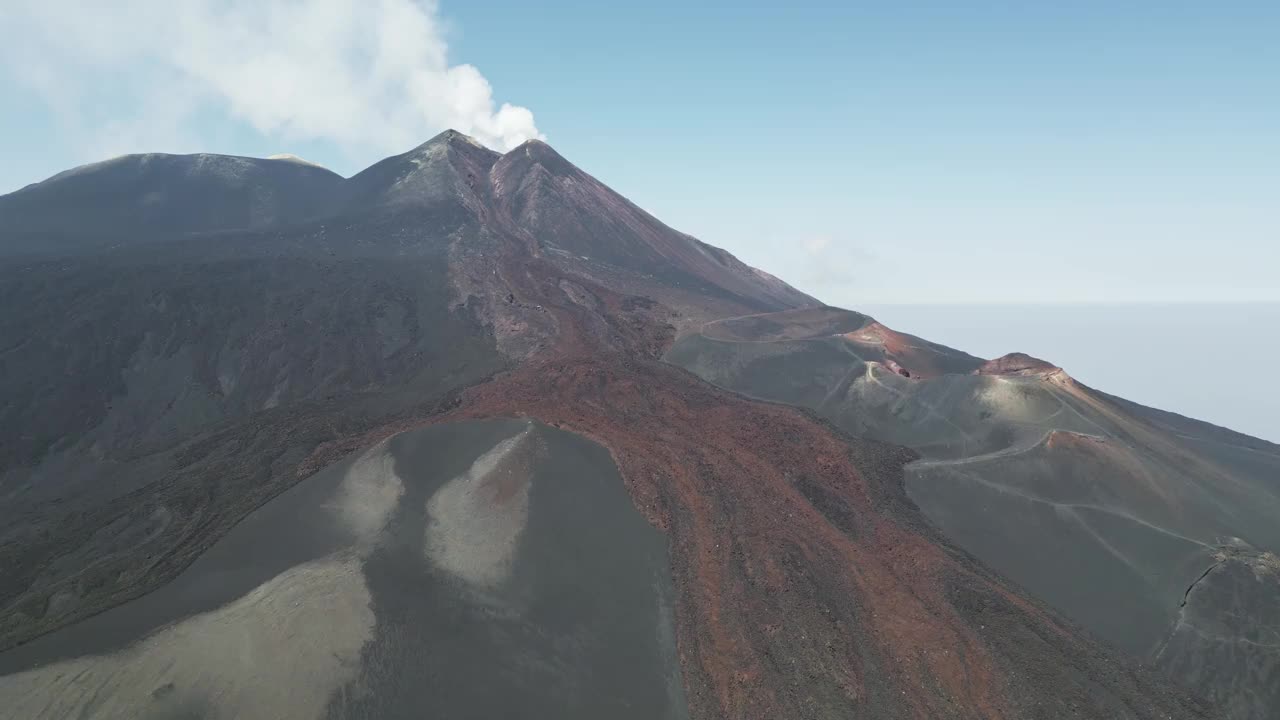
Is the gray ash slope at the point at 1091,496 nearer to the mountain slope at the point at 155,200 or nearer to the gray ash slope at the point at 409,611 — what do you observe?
the gray ash slope at the point at 409,611

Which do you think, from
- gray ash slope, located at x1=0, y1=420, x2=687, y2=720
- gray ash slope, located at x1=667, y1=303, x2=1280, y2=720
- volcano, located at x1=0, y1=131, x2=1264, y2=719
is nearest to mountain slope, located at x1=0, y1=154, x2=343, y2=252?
volcano, located at x1=0, y1=131, x2=1264, y2=719

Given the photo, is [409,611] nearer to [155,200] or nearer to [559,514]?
[559,514]

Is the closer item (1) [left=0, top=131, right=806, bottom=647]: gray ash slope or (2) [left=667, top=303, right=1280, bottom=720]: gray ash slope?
(2) [left=667, top=303, right=1280, bottom=720]: gray ash slope

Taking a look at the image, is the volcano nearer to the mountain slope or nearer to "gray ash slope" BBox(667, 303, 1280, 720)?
"gray ash slope" BBox(667, 303, 1280, 720)

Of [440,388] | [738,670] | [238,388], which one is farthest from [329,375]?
[738,670]

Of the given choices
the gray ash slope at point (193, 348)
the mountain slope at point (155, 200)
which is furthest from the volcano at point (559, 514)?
the mountain slope at point (155, 200)

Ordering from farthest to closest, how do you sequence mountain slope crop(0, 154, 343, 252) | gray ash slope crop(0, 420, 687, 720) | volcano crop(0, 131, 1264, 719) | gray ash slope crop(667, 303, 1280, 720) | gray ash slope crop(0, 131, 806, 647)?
mountain slope crop(0, 154, 343, 252) → gray ash slope crop(0, 131, 806, 647) → gray ash slope crop(667, 303, 1280, 720) → volcano crop(0, 131, 1264, 719) → gray ash slope crop(0, 420, 687, 720)
